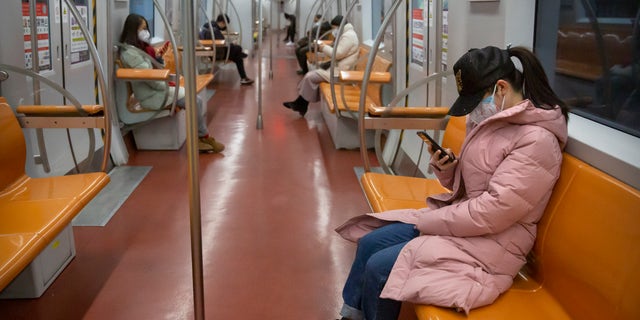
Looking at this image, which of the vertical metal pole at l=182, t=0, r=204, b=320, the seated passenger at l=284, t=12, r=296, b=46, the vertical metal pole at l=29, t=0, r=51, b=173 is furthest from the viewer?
the seated passenger at l=284, t=12, r=296, b=46

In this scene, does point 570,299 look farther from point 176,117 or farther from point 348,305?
point 176,117

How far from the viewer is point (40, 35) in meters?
4.05

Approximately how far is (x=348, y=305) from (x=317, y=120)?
16.7ft

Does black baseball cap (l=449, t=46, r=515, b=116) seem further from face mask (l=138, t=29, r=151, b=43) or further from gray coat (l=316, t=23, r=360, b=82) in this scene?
gray coat (l=316, t=23, r=360, b=82)

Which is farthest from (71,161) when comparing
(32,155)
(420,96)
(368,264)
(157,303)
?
(368,264)

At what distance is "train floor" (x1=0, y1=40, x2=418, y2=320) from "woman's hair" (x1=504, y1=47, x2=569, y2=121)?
1319 mm

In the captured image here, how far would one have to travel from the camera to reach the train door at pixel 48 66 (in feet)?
11.0

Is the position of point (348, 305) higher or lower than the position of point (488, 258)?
lower

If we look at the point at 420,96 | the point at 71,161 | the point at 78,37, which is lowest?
the point at 71,161

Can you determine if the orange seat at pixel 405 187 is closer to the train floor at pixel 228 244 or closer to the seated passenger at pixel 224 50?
the train floor at pixel 228 244

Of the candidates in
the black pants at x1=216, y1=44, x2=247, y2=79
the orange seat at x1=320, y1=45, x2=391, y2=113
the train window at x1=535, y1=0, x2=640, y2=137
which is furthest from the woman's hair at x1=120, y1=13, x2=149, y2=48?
the black pants at x1=216, y1=44, x2=247, y2=79

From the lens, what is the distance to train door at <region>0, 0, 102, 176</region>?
11.0 feet

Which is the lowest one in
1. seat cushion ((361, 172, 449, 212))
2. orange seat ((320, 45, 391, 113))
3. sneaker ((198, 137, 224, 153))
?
sneaker ((198, 137, 224, 153))

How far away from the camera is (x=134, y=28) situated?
545cm
